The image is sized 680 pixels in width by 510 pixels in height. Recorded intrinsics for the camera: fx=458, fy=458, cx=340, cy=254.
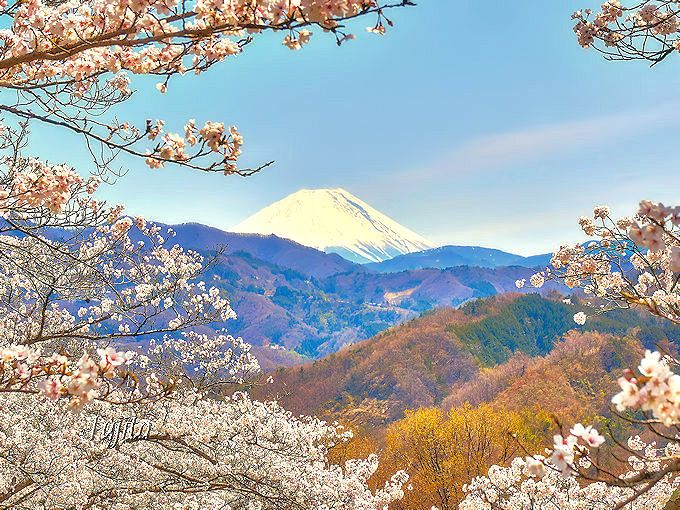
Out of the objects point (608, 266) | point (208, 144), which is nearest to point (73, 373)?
point (208, 144)

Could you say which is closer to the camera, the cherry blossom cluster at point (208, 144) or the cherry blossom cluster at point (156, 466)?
the cherry blossom cluster at point (208, 144)

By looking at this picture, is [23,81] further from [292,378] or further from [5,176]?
[292,378]

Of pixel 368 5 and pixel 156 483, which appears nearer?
pixel 368 5

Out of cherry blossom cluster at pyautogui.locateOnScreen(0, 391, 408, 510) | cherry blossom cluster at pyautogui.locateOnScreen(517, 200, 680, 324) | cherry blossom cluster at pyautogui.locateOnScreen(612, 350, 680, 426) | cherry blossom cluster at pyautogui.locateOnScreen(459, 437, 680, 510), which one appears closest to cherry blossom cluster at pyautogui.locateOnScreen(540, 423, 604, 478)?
cherry blossom cluster at pyautogui.locateOnScreen(612, 350, 680, 426)

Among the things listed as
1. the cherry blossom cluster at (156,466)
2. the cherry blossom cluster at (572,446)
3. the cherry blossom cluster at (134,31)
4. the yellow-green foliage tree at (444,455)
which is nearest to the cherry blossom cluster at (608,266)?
the cherry blossom cluster at (572,446)

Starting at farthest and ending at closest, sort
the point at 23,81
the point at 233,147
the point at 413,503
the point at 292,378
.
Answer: the point at 292,378
the point at 413,503
the point at 23,81
the point at 233,147

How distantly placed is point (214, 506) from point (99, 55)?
608cm

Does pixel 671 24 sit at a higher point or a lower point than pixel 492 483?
higher

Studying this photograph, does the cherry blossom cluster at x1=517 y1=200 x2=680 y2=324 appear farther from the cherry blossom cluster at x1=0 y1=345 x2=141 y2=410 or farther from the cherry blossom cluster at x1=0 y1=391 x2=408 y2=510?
the cherry blossom cluster at x1=0 y1=391 x2=408 y2=510

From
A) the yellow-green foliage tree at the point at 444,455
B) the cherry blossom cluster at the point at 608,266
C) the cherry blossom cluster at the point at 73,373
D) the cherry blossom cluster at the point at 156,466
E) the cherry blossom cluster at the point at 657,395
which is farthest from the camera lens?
the yellow-green foliage tree at the point at 444,455

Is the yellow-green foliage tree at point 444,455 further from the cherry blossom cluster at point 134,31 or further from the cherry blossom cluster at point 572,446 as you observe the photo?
the cherry blossom cluster at point 134,31

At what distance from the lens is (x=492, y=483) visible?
1038 centimetres

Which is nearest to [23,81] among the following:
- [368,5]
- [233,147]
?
[233,147]

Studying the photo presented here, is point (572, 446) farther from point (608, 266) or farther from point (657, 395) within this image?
point (608, 266)
